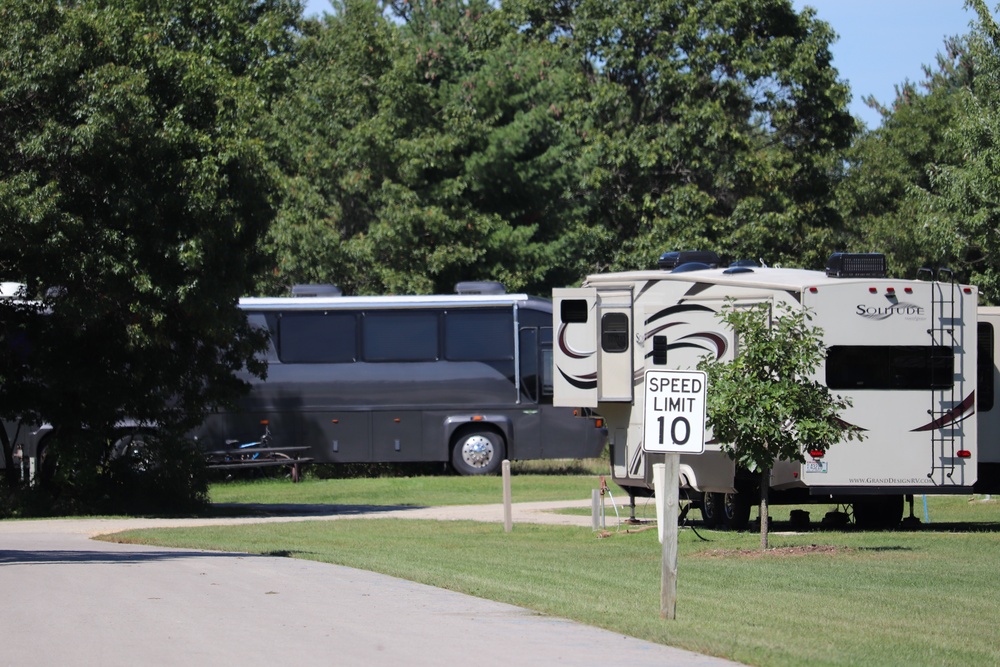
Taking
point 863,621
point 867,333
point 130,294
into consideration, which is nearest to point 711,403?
point 867,333

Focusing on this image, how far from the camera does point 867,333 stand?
18.5 m

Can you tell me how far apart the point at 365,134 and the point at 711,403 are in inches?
848

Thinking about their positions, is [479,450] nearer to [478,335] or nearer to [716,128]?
[478,335]

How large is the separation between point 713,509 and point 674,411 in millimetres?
10053

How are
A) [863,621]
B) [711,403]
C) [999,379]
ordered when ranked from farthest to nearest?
[999,379] < [711,403] < [863,621]

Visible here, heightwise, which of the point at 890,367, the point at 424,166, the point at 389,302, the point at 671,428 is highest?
the point at 424,166

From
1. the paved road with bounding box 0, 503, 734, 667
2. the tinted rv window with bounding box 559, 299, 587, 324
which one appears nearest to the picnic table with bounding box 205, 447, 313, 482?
the tinted rv window with bounding box 559, 299, 587, 324

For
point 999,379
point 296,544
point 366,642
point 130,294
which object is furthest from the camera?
point 130,294

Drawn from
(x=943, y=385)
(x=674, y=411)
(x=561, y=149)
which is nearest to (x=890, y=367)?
(x=943, y=385)

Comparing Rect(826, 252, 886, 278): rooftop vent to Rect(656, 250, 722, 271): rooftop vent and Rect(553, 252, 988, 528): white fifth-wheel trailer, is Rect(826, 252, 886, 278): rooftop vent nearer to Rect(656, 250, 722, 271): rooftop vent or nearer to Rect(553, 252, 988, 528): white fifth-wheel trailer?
Rect(553, 252, 988, 528): white fifth-wheel trailer

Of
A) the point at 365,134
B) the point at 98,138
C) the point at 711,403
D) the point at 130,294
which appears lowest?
the point at 711,403

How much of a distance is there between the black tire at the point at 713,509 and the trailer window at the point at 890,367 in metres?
2.68

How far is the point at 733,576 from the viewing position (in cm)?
1442

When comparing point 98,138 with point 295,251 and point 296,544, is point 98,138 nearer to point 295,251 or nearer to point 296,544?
point 296,544
